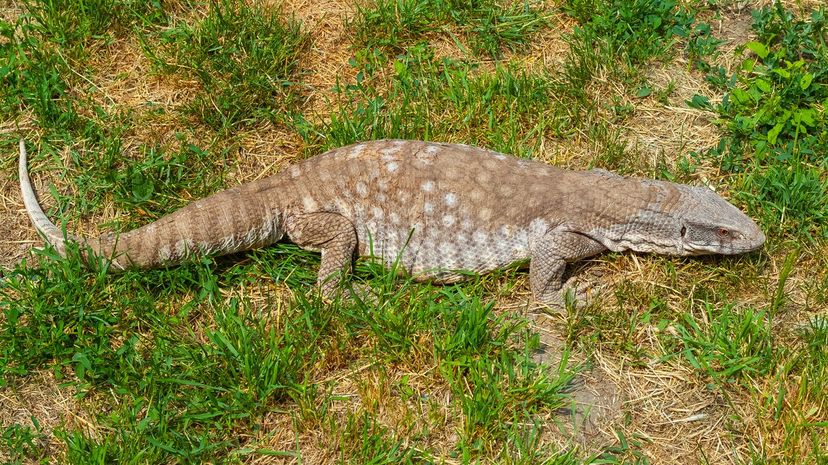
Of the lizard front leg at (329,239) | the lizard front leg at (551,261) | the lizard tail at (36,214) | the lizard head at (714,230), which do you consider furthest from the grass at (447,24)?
the lizard tail at (36,214)

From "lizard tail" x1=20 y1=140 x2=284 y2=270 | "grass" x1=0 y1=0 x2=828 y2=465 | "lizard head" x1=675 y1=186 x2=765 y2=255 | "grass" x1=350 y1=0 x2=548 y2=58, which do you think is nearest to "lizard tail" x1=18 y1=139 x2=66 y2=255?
"lizard tail" x1=20 y1=140 x2=284 y2=270

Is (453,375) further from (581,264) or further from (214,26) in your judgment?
(214,26)

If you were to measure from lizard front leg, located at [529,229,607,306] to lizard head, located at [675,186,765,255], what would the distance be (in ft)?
2.31

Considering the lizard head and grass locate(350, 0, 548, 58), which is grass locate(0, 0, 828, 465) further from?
the lizard head

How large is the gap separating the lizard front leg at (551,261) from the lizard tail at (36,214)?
117 inches

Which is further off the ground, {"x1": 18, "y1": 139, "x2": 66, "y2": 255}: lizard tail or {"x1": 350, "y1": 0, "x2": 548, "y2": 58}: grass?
{"x1": 350, "y1": 0, "x2": 548, "y2": 58}: grass

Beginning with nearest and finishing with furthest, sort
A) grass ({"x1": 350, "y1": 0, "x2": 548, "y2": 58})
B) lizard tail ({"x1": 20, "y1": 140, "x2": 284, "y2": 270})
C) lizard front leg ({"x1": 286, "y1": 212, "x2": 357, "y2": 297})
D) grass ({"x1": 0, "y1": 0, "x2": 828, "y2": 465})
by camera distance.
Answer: grass ({"x1": 0, "y1": 0, "x2": 828, "y2": 465}), lizard tail ({"x1": 20, "y1": 140, "x2": 284, "y2": 270}), lizard front leg ({"x1": 286, "y1": 212, "x2": 357, "y2": 297}), grass ({"x1": 350, "y1": 0, "x2": 548, "y2": 58})

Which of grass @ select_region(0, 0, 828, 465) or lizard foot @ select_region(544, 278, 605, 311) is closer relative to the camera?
grass @ select_region(0, 0, 828, 465)

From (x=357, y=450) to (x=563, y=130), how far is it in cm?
300

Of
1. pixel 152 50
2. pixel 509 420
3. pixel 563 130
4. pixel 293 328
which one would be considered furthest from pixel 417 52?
pixel 509 420

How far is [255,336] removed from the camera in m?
5.48

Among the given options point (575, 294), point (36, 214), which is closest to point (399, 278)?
point (575, 294)

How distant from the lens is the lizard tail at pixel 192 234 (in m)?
5.86

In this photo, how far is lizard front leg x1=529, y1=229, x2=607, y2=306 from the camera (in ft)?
19.5
